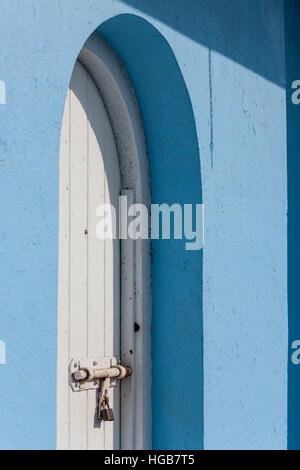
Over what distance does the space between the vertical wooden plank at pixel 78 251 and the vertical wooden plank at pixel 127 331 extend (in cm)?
28

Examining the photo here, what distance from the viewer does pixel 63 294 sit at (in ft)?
11.7

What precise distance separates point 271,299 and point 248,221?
46 centimetres

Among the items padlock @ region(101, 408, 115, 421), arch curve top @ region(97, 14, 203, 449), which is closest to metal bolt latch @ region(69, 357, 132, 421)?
padlock @ region(101, 408, 115, 421)

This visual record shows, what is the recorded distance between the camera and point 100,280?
3.83 meters

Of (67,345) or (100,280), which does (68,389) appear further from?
(100,280)

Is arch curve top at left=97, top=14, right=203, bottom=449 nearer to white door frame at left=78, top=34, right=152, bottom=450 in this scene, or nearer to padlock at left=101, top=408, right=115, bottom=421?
white door frame at left=78, top=34, right=152, bottom=450

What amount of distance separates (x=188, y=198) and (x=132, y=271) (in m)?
0.41

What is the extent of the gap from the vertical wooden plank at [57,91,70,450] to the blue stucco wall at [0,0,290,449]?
421 millimetres

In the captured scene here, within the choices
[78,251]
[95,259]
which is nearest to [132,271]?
[95,259]

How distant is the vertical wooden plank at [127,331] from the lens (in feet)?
12.9

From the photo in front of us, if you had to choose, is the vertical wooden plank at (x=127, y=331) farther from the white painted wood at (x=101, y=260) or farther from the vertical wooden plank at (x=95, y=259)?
the vertical wooden plank at (x=95, y=259)

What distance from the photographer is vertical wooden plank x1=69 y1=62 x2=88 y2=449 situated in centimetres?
363

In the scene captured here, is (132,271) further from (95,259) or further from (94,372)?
(94,372)
